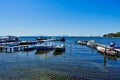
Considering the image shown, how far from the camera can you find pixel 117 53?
1649 inches

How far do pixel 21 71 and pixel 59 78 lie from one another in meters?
5.53

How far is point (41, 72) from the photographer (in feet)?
78.4

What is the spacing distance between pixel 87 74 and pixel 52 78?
4.48 m

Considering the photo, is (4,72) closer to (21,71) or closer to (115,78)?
(21,71)

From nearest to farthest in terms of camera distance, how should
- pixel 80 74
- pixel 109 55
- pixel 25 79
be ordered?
1. pixel 25 79
2. pixel 80 74
3. pixel 109 55

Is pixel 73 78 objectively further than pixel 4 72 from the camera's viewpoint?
No

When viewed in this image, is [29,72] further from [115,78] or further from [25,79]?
[115,78]

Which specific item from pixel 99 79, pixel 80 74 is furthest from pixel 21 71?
pixel 99 79

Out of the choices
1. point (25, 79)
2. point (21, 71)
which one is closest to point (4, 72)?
point (21, 71)

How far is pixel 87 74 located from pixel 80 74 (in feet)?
2.69

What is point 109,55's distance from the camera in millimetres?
41281

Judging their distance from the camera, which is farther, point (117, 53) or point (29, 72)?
point (117, 53)

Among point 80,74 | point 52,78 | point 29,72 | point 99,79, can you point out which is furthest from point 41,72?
point 99,79

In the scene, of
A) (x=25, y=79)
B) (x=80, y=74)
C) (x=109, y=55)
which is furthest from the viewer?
(x=109, y=55)
